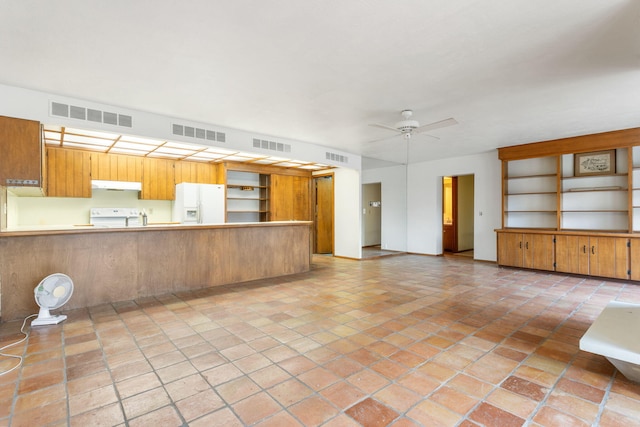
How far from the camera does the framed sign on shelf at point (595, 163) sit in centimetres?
554

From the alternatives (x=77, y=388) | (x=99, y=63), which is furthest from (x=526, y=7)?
(x=77, y=388)

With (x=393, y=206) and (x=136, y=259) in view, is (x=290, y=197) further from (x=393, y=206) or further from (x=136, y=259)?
(x=136, y=259)

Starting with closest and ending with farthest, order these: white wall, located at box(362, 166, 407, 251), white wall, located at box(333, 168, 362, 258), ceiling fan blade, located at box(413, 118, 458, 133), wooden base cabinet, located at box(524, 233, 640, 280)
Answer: ceiling fan blade, located at box(413, 118, 458, 133), wooden base cabinet, located at box(524, 233, 640, 280), white wall, located at box(333, 168, 362, 258), white wall, located at box(362, 166, 407, 251)

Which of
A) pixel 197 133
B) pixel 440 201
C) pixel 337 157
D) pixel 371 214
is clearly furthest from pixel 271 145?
pixel 371 214

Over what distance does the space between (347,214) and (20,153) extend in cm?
593

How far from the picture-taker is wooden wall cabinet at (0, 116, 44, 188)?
132 inches

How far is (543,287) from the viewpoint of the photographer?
4852mm

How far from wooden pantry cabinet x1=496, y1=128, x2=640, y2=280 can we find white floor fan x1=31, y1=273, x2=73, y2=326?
726 cm

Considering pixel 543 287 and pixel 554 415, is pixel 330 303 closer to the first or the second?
pixel 554 415

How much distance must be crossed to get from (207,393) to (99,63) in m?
3.05

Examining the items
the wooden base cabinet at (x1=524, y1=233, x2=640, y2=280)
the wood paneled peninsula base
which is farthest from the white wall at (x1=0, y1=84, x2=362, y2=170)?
the wooden base cabinet at (x1=524, y1=233, x2=640, y2=280)

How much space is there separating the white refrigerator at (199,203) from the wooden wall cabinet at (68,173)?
1.62 m

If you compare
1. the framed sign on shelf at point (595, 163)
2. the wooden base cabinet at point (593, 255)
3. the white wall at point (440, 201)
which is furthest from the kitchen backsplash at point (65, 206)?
the framed sign on shelf at point (595, 163)

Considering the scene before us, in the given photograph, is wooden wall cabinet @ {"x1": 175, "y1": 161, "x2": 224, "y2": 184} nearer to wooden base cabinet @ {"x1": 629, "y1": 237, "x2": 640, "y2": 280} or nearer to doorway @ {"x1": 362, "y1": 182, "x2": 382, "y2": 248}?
doorway @ {"x1": 362, "y1": 182, "x2": 382, "y2": 248}
